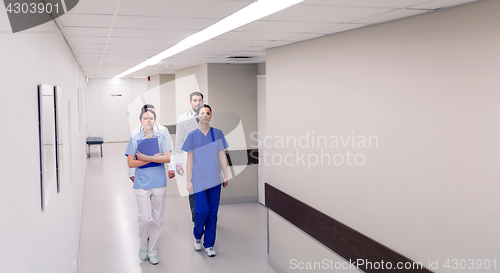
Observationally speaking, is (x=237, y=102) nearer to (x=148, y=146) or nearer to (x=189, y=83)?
(x=189, y=83)

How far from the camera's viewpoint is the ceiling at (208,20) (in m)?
2.25

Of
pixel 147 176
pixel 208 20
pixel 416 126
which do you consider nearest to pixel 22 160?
pixel 208 20

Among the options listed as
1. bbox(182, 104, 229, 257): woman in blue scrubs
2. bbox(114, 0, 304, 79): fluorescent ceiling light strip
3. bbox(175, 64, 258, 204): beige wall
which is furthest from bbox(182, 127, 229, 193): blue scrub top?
bbox(175, 64, 258, 204): beige wall

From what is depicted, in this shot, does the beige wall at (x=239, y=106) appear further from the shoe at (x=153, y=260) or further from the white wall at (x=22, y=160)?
the white wall at (x=22, y=160)

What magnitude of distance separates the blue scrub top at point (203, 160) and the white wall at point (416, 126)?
4.03 feet

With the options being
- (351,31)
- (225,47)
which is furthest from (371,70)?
(225,47)

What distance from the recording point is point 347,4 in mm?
2250

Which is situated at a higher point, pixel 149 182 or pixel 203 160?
pixel 203 160

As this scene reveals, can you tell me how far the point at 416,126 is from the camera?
2412 millimetres

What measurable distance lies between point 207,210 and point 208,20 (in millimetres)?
2321

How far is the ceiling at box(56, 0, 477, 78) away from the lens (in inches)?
88.6

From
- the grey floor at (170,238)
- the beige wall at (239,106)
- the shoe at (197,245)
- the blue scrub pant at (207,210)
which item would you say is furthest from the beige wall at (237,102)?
the blue scrub pant at (207,210)

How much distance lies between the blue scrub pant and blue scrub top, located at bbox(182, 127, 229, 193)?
9 centimetres

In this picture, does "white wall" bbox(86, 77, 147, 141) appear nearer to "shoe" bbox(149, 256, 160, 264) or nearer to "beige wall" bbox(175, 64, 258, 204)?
"beige wall" bbox(175, 64, 258, 204)
